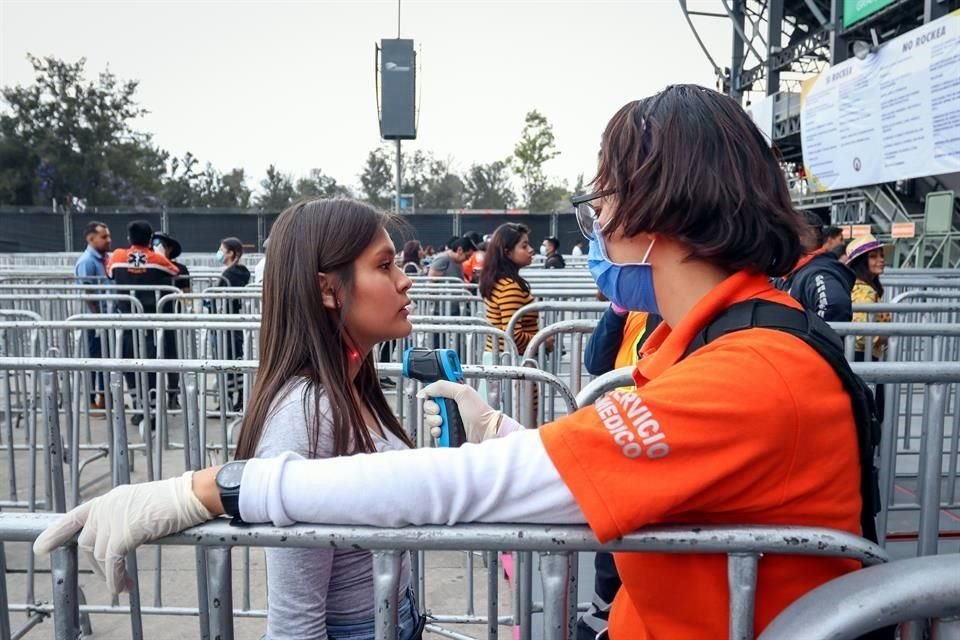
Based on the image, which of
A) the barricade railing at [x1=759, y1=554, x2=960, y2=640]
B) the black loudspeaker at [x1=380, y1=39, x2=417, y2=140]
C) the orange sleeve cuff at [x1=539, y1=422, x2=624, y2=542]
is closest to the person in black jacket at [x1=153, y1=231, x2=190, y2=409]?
the orange sleeve cuff at [x1=539, y1=422, x2=624, y2=542]

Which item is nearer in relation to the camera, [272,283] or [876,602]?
[876,602]

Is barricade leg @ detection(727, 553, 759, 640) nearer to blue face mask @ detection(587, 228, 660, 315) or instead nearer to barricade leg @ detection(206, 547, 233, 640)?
blue face mask @ detection(587, 228, 660, 315)

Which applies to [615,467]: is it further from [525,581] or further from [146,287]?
[146,287]

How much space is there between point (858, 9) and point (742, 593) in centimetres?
1937

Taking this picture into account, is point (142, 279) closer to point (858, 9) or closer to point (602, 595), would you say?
point (602, 595)

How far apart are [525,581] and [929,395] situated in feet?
4.60

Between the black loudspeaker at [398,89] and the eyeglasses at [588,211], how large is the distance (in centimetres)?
1540

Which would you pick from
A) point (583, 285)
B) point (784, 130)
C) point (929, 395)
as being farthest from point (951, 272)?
point (784, 130)

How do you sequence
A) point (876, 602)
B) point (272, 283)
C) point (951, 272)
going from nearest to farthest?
point (876, 602)
point (272, 283)
point (951, 272)

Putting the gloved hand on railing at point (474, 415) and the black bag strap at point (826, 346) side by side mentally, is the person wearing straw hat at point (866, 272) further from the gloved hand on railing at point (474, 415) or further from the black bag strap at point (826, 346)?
the black bag strap at point (826, 346)

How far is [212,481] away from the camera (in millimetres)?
1110

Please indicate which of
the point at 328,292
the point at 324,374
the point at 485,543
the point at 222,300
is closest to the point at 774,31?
the point at 222,300

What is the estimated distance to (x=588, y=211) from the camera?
162 centimetres

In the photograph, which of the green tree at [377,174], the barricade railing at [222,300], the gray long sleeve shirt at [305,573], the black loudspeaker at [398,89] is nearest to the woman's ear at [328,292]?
the gray long sleeve shirt at [305,573]
